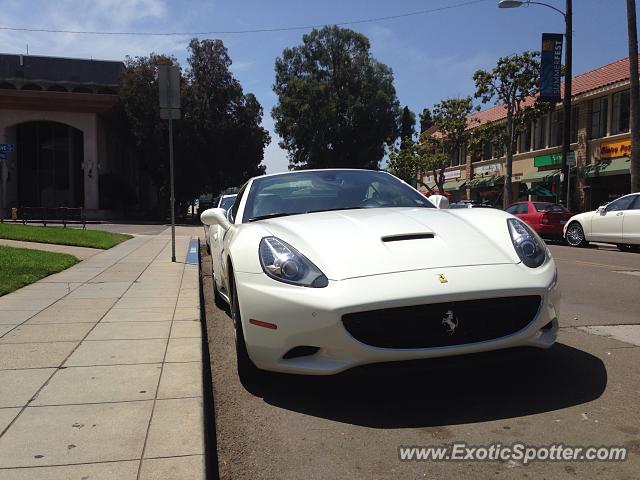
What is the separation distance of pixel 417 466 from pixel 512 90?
91.2ft

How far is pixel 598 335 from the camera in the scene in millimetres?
4887

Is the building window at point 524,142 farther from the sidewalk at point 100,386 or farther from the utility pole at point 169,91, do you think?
the sidewalk at point 100,386

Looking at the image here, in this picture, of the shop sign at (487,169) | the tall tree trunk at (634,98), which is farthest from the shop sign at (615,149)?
the shop sign at (487,169)

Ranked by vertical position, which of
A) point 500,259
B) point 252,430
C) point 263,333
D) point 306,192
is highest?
point 306,192

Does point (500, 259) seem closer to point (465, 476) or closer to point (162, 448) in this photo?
point (465, 476)

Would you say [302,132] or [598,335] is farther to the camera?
[302,132]

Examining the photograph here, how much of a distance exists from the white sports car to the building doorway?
33990 mm

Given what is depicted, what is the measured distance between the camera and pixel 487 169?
129 feet

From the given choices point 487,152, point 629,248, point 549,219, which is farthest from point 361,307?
point 487,152

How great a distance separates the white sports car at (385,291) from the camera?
302 cm

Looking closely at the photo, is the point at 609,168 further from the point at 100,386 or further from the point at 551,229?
the point at 100,386

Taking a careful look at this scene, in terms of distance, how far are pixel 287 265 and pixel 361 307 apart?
59 cm

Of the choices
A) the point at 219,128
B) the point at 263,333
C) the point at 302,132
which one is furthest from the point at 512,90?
the point at 263,333

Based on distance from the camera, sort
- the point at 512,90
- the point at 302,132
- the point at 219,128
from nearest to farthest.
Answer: the point at 512,90 < the point at 219,128 < the point at 302,132
